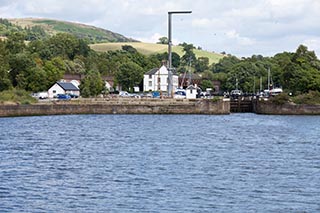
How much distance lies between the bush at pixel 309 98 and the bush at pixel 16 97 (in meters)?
38.4

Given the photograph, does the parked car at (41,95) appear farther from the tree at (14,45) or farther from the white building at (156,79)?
the white building at (156,79)

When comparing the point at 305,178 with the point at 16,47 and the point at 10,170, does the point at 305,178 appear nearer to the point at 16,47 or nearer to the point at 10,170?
the point at 10,170

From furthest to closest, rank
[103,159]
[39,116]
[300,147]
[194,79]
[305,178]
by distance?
[194,79] < [39,116] < [300,147] < [103,159] < [305,178]

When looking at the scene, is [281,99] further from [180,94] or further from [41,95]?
[41,95]

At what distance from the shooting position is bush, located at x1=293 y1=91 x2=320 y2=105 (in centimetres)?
10669

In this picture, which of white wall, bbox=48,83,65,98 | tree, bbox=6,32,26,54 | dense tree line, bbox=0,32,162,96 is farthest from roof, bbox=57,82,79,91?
tree, bbox=6,32,26,54

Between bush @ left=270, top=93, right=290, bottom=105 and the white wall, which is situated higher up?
the white wall

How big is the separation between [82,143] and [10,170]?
17481 mm

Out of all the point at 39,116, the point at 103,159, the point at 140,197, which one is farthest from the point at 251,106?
the point at 140,197

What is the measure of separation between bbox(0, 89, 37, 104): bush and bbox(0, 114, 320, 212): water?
85.5 ft

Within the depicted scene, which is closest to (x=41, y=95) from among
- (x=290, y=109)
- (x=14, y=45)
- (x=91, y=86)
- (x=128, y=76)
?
(x=91, y=86)

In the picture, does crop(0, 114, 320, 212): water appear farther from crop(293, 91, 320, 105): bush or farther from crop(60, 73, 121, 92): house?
crop(60, 73, 121, 92): house

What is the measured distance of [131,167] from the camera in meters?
41.3

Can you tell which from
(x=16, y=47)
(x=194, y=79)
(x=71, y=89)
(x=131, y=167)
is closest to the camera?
(x=131, y=167)
